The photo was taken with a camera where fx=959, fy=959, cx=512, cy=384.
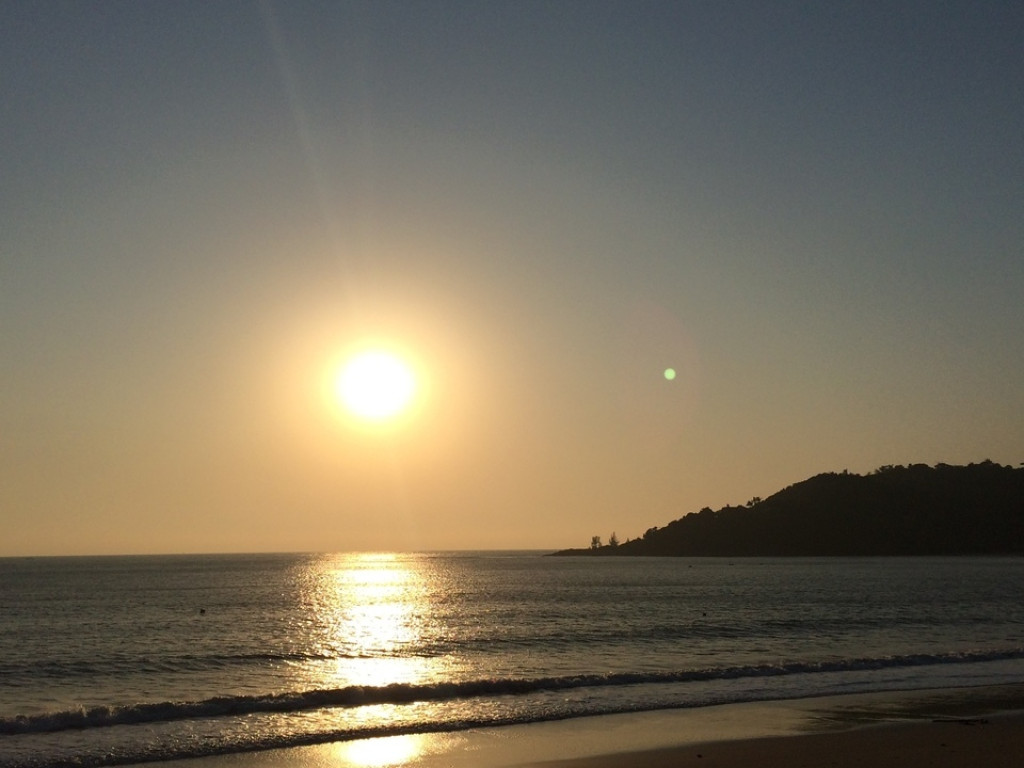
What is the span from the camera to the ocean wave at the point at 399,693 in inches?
1033

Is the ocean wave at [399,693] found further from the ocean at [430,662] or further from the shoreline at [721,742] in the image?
the shoreline at [721,742]

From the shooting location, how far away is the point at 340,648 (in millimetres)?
48406

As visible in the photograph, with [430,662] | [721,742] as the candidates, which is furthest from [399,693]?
[721,742]

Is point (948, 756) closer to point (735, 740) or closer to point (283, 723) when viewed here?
point (735, 740)

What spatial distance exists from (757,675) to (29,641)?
1543 inches

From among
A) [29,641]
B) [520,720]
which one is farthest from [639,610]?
[520,720]

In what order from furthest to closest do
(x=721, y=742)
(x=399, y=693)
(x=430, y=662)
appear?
(x=430, y=662)
(x=399, y=693)
(x=721, y=742)

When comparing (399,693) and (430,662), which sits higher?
(430,662)

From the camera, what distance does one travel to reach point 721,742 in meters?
22.5

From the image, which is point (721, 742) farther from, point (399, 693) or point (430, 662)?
point (430, 662)

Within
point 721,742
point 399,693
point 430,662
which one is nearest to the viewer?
point 721,742

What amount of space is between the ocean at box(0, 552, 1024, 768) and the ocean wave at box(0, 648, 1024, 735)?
0.09 m

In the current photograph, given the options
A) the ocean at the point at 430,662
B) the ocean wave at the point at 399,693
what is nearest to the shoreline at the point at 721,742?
the ocean at the point at 430,662

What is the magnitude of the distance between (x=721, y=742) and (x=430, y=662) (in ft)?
67.8
